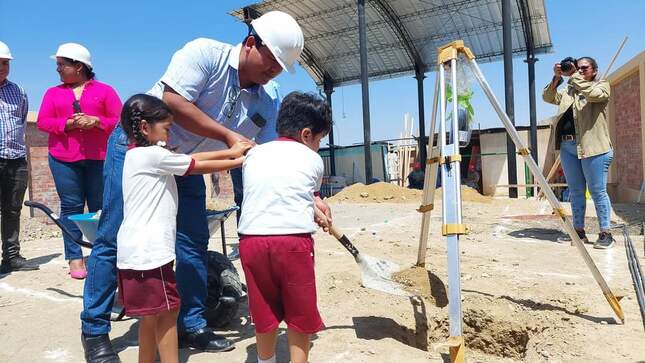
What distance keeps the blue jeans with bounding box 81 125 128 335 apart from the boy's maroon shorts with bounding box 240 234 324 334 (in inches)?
A: 30.3

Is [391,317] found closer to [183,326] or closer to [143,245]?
[183,326]

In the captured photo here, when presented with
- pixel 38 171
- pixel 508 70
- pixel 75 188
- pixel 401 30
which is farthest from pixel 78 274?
pixel 401 30

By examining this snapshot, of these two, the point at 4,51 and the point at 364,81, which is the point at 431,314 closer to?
the point at 4,51

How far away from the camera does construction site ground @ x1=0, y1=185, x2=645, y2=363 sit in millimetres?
2477

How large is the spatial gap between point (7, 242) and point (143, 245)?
3.37m

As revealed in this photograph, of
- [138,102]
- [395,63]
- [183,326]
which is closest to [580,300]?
[183,326]

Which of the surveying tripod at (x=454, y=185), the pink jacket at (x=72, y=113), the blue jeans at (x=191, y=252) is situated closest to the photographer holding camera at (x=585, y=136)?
the surveying tripod at (x=454, y=185)

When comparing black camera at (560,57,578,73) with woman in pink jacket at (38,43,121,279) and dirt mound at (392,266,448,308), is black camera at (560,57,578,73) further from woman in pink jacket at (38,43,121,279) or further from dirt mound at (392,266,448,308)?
woman in pink jacket at (38,43,121,279)

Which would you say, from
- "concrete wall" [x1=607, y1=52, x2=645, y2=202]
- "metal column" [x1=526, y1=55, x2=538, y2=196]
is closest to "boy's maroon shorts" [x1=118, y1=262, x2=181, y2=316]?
"concrete wall" [x1=607, y1=52, x2=645, y2=202]

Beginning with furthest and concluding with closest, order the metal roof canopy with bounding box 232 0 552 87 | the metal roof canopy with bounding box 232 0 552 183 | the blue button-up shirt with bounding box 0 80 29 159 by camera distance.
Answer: the metal roof canopy with bounding box 232 0 552 87, the metal roof canopy with bounding box 232 0 552 183, the blue button-up shirt with bounding box 0 80 29 159

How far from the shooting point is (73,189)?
12.5 feet

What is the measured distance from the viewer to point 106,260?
231 cm

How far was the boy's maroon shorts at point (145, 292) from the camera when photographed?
197 centimetres

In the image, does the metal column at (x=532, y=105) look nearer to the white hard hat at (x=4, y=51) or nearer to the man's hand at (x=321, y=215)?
the man's hand at (x=321, y=215)
